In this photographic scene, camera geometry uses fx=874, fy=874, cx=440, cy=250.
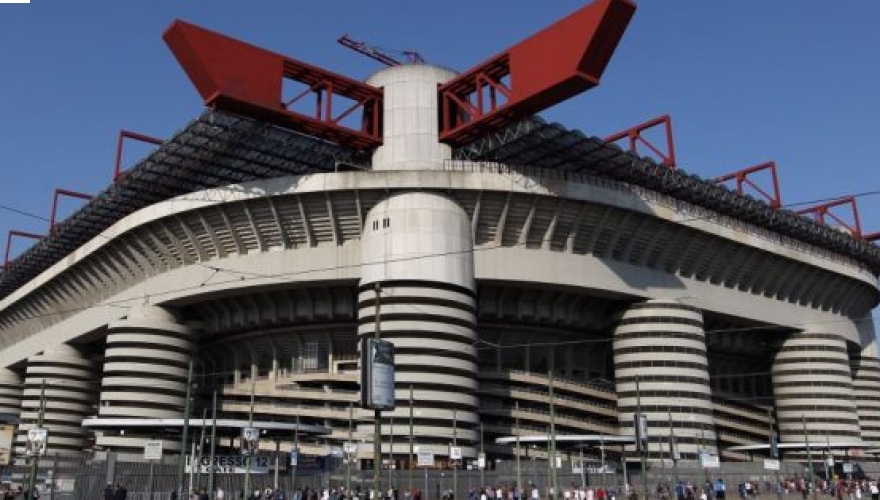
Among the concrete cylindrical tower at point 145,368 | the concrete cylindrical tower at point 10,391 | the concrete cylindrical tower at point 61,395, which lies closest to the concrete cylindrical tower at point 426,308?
the concrete cylindrical tower at point 145,368

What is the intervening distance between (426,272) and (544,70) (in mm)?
16275

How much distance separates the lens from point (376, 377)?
2420 cm

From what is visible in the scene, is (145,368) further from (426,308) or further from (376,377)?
(376,377)

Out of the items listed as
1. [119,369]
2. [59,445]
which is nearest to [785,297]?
[119,369]

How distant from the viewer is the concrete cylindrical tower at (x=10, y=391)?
98.9 meters

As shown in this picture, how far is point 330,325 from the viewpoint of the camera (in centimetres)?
7269

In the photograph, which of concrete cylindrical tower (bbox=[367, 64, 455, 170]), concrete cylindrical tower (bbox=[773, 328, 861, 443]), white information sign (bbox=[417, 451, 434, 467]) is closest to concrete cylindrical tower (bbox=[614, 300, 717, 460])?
concrete cylindrical tower (bbox=[773, 328, 861, 443])

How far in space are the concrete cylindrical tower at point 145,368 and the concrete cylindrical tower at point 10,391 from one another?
33.5m

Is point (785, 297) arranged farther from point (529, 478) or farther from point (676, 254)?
point (529, 478)

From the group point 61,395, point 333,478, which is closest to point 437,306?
point 333,478

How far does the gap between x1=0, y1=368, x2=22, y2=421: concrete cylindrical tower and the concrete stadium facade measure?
11.0 m

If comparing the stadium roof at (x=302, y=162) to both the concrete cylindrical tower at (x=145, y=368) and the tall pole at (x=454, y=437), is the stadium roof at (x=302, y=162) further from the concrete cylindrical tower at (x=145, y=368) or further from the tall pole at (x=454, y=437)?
the tall pole at (x=454, y=437)

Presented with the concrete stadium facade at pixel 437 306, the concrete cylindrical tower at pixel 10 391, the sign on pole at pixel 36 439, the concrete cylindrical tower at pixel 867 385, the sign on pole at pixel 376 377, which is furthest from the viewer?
the concrete cylindrical tower at pixel 867 385

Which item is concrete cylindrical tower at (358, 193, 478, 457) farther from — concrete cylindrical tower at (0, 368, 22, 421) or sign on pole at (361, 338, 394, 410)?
concrete cylindrical tower at (0, 368, 22, 421)
